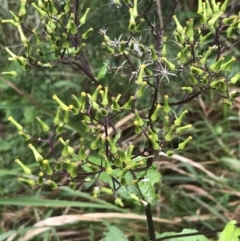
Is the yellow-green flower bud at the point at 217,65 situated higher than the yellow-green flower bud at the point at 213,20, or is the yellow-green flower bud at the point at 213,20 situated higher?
the yellow-green flower bud at the point at 213,20

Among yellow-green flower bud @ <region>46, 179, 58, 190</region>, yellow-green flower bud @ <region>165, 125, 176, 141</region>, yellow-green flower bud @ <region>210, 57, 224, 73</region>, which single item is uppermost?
yellow-green flower bud @ <region>210, 57, 224, 73</region>

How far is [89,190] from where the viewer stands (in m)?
2.83

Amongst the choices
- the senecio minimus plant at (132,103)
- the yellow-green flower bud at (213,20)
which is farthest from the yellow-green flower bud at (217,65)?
the yellow-green flower bud at (213,20)

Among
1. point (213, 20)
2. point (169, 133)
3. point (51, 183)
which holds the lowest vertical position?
point (51, 183)

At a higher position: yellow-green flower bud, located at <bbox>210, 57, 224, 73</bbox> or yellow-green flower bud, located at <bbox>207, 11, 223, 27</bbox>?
yellow-green flower bud, located at <bbox>207, 11, 223, 27</bbox>

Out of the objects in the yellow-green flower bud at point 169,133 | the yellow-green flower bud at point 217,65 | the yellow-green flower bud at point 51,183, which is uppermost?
the yellow-green flower bud at point 217,65

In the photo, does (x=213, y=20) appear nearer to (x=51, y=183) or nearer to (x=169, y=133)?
(x=169, y=133)

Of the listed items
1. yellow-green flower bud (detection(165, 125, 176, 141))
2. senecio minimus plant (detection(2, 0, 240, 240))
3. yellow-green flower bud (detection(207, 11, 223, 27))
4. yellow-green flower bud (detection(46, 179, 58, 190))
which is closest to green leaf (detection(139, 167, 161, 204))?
senecio minimus plant (detection(2, 0, 240, 240))

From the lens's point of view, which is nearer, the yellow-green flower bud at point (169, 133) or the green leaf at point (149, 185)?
the yellow-green flower bud at point (169, 133)

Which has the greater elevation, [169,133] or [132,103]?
[132,103]

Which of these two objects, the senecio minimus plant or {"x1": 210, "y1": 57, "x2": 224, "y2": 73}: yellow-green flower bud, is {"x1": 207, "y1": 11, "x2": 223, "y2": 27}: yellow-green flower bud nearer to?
the senecio minimus plant

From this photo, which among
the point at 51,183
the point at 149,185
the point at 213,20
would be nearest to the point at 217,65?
the point at 213,20

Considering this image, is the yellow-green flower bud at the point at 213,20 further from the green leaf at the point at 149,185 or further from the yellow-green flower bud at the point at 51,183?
the yellow-green flower bud at the point at 51,183

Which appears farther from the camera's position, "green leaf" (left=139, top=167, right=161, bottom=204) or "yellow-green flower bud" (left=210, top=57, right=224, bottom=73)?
"green leaf" (left=139, top=167, right=161, bottom=204)
